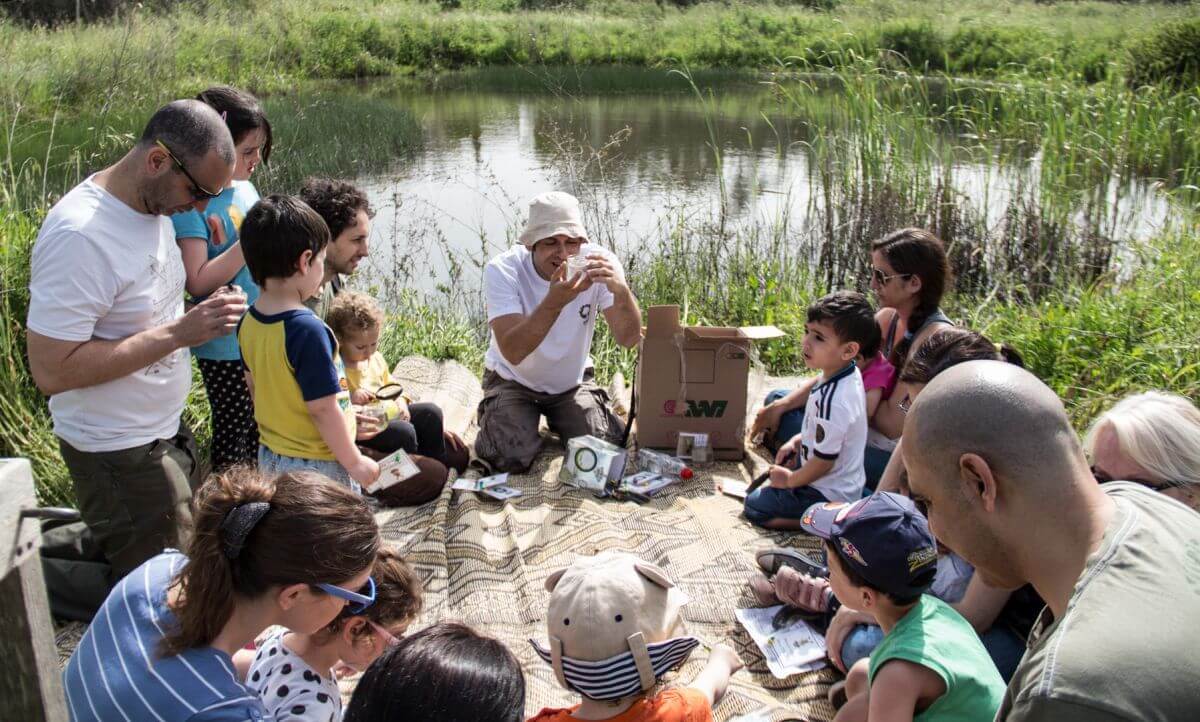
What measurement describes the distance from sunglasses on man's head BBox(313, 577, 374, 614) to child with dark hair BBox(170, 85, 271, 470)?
5.35ft

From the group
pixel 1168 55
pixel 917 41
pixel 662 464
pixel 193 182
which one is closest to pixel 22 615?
pixel 193 182

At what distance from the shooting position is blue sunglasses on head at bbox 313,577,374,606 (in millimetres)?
1859

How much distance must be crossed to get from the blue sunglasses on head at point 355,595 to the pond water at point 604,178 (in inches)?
189

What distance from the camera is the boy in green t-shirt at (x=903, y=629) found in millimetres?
2025

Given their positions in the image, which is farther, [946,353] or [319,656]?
[946,353]

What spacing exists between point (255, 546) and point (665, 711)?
97cm

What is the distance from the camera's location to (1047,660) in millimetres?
1247

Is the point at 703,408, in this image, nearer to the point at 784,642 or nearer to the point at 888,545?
the point at 784,642

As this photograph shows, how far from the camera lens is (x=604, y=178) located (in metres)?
7.14

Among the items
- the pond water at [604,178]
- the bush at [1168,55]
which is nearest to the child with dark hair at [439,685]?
the pond water at [604,178]

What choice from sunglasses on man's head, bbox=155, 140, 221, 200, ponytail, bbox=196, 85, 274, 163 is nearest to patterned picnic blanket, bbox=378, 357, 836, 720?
sunglasses on man's head, bbox=155, 140, 221, 200

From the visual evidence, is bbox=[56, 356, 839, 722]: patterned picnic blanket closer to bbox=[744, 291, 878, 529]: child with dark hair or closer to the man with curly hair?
bbox=[744, 291, 878, 529]: child with dark hair

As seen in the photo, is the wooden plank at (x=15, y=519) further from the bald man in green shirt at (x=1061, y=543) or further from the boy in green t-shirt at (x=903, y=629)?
the boy in green t-shirt at (x=903, y=629)

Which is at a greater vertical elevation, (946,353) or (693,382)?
(946,353)
